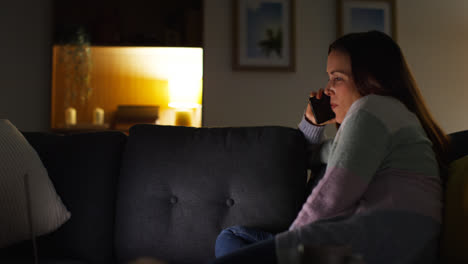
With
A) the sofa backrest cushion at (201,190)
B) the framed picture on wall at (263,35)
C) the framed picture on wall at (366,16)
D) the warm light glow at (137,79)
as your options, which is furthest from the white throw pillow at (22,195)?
the framed picture on wall at (366,16)

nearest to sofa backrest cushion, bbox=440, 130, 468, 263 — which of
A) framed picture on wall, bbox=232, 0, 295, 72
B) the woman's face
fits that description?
the woman's face

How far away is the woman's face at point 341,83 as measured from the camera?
1.24 meters

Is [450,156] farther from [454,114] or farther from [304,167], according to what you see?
[454,114]

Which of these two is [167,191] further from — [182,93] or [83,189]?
[182,93]

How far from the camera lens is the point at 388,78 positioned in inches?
46.5

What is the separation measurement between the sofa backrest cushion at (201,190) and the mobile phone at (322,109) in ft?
0.47

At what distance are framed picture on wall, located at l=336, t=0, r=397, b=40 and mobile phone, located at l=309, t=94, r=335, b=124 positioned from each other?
1.53m

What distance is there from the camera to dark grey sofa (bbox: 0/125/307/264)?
1.42 meters

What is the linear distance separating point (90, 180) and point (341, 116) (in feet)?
3.05

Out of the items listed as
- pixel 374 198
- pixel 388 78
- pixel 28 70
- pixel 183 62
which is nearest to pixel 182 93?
pixel 183 62

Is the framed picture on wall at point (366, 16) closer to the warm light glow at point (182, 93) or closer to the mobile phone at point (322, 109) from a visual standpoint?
the warm light glow at point (182, 93)

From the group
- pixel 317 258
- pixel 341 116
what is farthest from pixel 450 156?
pixel 317 258

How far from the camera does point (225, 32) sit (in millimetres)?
3000

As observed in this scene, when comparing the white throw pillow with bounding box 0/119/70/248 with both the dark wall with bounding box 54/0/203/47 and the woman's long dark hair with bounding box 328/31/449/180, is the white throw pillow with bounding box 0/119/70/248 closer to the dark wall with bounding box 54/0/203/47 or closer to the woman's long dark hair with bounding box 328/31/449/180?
the woman's long dark hair with bounding box 328/31/449/180
